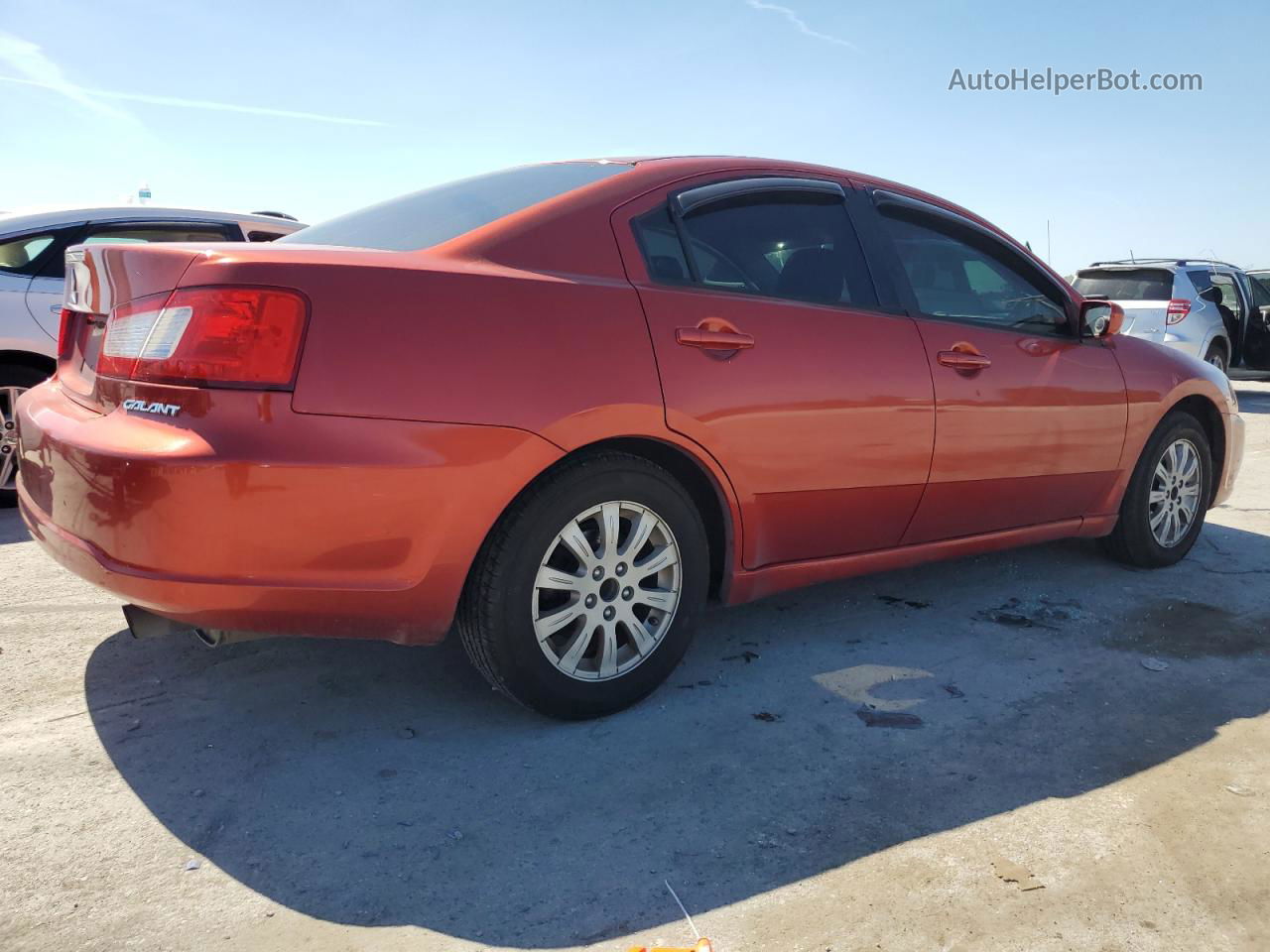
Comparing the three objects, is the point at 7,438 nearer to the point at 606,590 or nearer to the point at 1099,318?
the point at 606,590

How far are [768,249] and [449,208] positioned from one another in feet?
3.32

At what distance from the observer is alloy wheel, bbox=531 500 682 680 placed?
114 inches

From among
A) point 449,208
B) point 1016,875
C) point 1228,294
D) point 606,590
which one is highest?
point 449,208

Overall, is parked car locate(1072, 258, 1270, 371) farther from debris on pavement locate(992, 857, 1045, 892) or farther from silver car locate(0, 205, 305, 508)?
debris on pavement locate(992, 857, 1045, 892)

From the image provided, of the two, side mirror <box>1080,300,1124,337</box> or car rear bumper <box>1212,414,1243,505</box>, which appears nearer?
side mirror <box>1080,300,1124,337</box>

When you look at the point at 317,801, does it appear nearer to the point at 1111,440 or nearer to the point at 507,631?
the point at 507,631

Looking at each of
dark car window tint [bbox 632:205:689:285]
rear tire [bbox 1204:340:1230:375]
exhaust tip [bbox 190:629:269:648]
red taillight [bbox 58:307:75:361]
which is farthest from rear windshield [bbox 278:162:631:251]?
rear tire [bbox 1204:340:1230:375]

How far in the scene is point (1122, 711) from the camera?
10.6 feet

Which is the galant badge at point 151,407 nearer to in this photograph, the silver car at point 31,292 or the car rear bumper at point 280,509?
the car rear bumper at point 280,509

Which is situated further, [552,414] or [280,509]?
[552,414]

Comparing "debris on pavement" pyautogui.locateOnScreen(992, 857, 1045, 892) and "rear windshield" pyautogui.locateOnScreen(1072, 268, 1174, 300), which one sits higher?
"rear windshield" pyautogui.locateOnScreen(1072, 268, 1174, 300)

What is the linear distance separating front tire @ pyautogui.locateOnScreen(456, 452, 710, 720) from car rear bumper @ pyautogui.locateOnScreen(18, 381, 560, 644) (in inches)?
4.2

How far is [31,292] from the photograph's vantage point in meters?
5.70

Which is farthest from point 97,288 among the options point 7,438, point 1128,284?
point 1128,284
